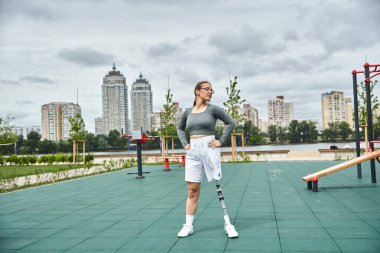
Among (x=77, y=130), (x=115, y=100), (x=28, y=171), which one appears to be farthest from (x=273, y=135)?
(x=28, y=171)

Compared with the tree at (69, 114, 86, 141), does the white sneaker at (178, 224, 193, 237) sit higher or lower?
lower

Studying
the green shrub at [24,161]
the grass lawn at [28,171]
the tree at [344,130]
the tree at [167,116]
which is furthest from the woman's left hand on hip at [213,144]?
the tree at [344,130]

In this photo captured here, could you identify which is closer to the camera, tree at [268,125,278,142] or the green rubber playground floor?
the green rubber playground floor

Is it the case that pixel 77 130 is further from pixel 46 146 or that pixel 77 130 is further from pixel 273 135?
pixel 273 135

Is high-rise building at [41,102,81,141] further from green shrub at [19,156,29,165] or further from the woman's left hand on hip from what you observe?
the woman's left hand on hip

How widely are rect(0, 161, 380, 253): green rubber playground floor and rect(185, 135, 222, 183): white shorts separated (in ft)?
2.28

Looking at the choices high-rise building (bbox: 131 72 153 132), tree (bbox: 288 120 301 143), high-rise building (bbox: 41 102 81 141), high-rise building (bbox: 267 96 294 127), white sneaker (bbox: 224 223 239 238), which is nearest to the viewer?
white sneaker (bbox: 224 223 239 238)

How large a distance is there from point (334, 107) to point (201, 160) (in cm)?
12912

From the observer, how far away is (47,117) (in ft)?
341

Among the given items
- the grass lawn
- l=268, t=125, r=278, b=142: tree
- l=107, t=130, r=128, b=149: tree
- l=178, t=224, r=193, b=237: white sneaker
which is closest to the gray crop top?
l=178, t=224, r=193, b=237: white sneaker

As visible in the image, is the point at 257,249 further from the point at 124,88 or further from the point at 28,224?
the point at 124,88

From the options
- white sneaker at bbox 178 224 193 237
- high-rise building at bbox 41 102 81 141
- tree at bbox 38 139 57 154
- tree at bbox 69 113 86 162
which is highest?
high-rise building at bbox 41 102 81 141

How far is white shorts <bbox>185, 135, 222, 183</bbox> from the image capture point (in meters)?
3.58

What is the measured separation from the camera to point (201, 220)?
4.48m
